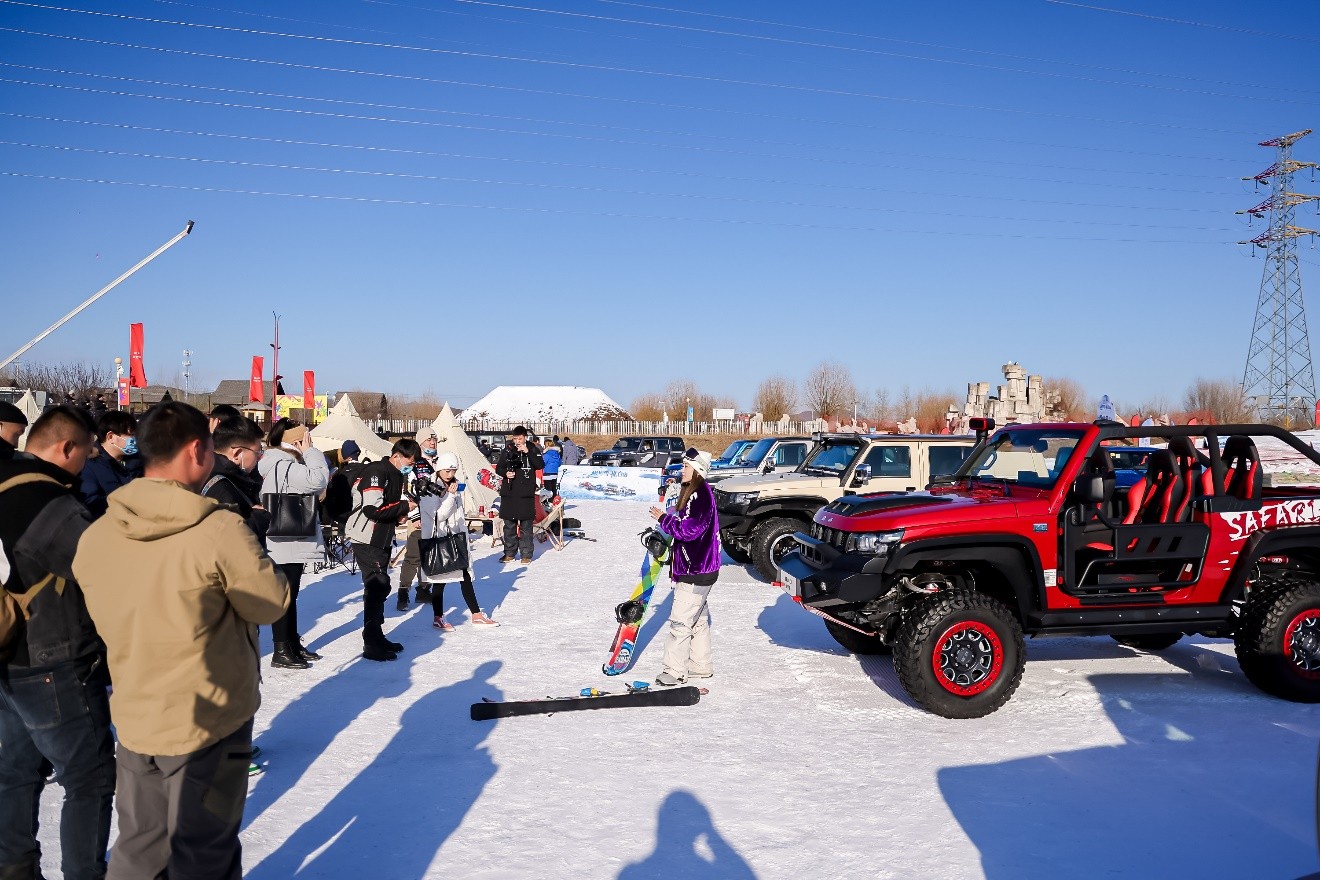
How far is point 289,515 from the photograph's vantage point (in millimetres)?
7926

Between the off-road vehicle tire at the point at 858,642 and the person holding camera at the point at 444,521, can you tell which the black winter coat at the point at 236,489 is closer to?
the person holding camera at the point at 444,521

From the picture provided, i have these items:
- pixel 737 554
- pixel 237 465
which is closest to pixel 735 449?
pixel 737 554

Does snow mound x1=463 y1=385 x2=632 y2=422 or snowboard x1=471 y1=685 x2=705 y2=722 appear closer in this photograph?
snowboard x1=471 y1=685 x2=705 y2=722

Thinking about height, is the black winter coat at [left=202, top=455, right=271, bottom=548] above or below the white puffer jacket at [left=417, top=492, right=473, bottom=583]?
above

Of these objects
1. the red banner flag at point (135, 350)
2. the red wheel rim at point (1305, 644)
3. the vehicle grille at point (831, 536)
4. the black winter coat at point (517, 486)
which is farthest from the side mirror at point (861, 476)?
the red banner flag at point (135, 350)

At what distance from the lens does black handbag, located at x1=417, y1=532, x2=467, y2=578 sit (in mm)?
9039

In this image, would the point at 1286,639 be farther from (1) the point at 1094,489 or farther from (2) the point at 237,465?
(2) the point at 237,465

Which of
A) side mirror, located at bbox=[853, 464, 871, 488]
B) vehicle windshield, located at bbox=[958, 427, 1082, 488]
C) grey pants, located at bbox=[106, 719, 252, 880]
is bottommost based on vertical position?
grey pants, located at bbox=[106, 719, 252, 880]

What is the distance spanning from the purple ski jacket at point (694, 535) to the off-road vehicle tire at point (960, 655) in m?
1.58

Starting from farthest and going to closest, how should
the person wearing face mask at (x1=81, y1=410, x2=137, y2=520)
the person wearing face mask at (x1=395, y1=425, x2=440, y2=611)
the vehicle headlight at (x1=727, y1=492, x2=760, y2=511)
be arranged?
the vehicle headlight at (x1=727, y1=492, x2=760, y2=511), the person wearing face mask at (x1=395, y1=425, x2=440, y2=611), the person wearing face mask at (x1=81, y1=410, x2=137, y2=520)

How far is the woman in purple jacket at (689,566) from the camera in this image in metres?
7.30

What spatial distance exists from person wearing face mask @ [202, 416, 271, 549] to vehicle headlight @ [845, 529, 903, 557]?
423 centimetres

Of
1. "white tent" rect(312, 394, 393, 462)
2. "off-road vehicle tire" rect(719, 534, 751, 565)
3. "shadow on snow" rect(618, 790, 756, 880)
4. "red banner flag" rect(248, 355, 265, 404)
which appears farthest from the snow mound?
"shadow on snow" rect(618, 790, 756, 880)

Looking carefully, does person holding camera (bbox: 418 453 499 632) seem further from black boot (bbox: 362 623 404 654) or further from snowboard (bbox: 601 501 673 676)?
snowboard (bbox: 601 501 673 676)
